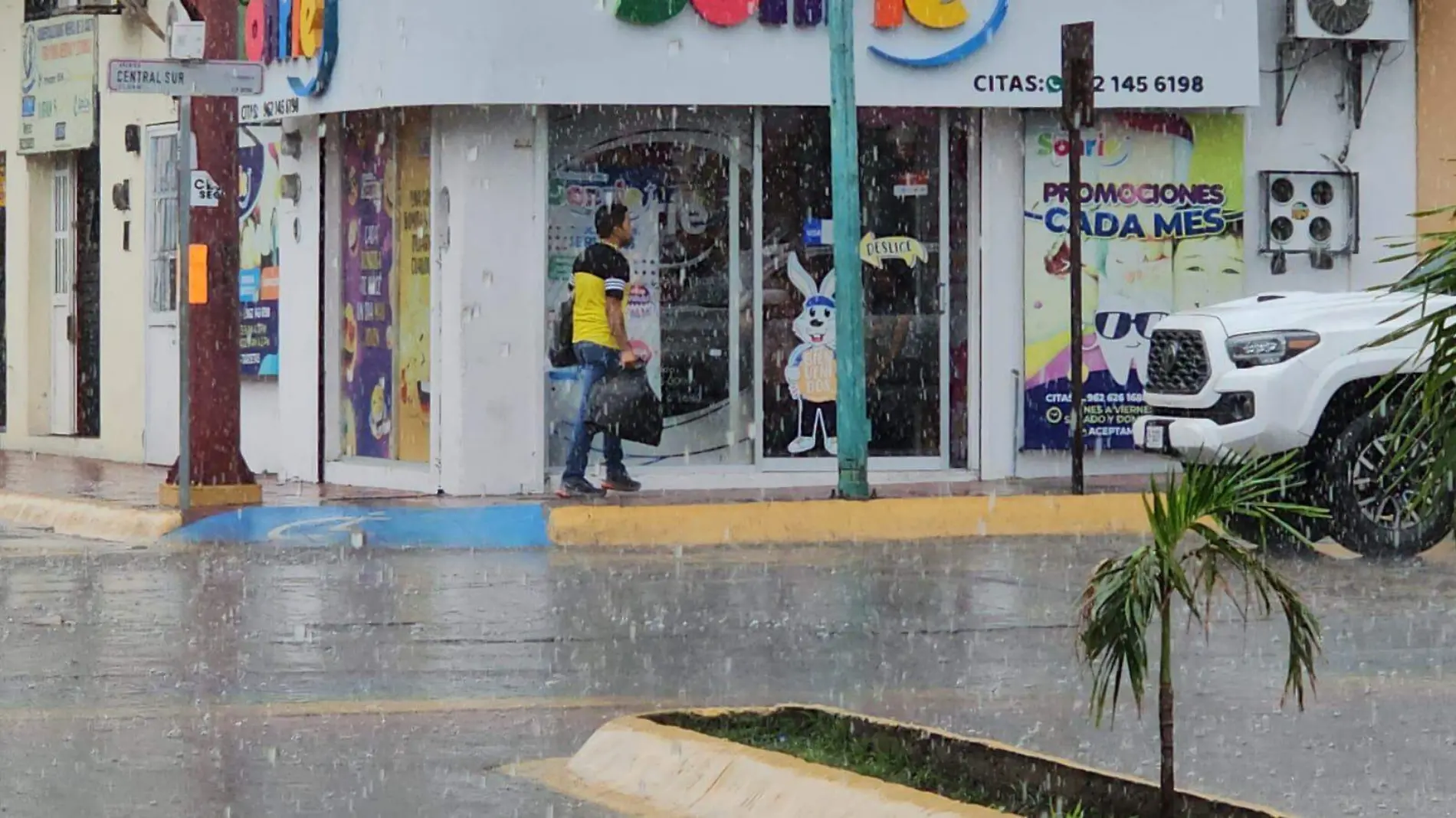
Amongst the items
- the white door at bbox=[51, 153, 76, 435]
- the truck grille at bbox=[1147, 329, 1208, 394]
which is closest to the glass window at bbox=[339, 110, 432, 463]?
the white door at bbox=[51, 153, 76, 435]

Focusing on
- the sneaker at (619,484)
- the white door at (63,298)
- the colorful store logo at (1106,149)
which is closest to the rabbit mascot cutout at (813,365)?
the sneaker at (619,484)

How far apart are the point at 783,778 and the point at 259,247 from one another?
591 inches

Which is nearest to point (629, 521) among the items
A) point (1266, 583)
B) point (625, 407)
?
point (625, 407)

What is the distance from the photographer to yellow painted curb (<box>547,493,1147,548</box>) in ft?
48.6

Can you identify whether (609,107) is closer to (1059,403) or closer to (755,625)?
(1059,403)

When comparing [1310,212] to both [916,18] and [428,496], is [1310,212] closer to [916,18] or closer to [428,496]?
[916,18]

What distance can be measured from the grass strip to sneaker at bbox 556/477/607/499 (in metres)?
9.59

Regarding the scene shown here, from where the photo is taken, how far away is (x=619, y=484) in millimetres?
17375

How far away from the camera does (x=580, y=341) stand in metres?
17.2

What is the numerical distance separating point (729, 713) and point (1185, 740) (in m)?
1.60

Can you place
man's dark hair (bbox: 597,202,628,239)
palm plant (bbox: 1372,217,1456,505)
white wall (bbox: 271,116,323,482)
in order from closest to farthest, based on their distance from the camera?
palm plant (bbox: 1372,217,1456,505) < man's dark hair (bbox: 597,202,628,239) < white wall (bbox: 271,116,323,482)

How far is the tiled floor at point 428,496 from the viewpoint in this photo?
1709 cm

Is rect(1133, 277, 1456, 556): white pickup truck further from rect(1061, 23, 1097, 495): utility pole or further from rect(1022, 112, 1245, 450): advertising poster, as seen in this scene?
rect(1022, 112, 1245, 450): advertising poster

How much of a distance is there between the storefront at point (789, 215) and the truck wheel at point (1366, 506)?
5288 mm
